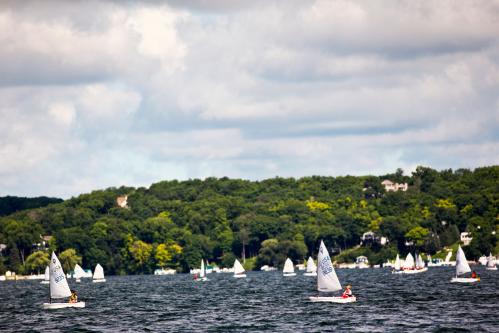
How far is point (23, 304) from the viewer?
159000mm

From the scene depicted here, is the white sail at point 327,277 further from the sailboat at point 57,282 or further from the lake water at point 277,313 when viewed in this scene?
the sailboat at point 57,282

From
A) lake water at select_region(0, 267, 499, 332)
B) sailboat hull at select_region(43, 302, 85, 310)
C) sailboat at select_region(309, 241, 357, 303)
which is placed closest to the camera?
lake water at select_region(0, 267, 499, 332)

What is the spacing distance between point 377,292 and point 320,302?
26971 millimetres

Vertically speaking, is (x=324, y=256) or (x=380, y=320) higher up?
(x=324, y=256)

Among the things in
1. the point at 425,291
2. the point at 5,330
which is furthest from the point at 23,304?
the point at 425,291

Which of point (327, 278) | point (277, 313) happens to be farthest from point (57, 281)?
point (327, 278)

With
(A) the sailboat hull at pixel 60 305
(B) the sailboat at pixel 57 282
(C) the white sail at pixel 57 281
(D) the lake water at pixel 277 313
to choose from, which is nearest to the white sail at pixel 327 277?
(D) the lake water at pixel 277 313

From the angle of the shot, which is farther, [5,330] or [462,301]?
[462,301]

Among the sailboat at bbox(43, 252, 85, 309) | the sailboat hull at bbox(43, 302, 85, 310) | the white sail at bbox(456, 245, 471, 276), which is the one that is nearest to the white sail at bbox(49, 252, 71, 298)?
the sailboat at bbox(43, 252, 85, 309)

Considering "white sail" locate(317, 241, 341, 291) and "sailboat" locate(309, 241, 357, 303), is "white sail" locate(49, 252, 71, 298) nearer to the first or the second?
"sailboat" locate(309, 241, 357, 303)

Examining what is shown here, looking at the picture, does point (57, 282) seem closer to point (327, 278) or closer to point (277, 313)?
point (277, 313)

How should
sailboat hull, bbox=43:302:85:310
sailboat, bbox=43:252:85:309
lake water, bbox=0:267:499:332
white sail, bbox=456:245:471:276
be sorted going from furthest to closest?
white sail, bbox=456:245:471:276 → sailboat hull, bbox=43:302:85:310 → sailboat, bbox=43:252:85:309 → lake water, bbox=0:267:499:332

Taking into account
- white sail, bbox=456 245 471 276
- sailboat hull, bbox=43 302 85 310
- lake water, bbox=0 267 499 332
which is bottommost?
lake water, bbox=0 267 499 332

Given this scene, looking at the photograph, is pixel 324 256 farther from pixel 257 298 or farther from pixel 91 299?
pixel 91 299
